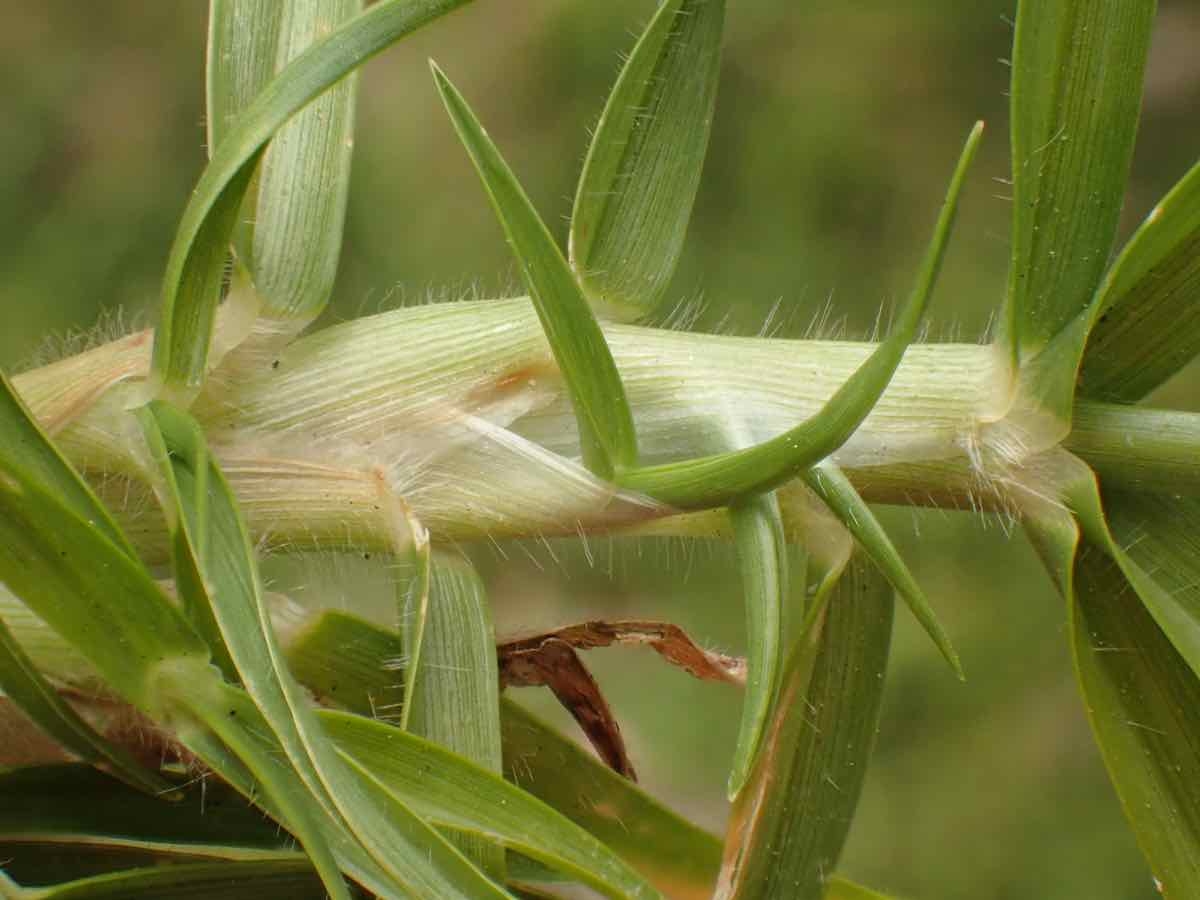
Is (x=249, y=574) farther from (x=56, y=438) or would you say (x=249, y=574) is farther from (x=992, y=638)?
(x=992, y=638)

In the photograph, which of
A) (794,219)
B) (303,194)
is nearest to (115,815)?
(303,194)

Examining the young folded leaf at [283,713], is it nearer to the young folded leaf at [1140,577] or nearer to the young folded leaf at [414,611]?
the young folded leaf at [414,611]

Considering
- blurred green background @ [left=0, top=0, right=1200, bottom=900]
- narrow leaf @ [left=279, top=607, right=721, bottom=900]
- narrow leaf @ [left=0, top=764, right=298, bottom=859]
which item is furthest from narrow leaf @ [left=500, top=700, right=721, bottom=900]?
→ blurred green background @ [left=0, top=0, right=1200, bottom=900]

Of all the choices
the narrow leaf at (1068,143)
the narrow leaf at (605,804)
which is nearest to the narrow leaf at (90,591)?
the narrow leaf at (605,804)

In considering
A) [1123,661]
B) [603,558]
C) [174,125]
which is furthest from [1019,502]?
[174,125]

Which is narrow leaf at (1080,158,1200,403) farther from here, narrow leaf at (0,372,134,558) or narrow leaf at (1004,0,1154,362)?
narrow leaf at (0,372,134,558)

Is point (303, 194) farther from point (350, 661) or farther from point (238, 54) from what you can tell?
point (350, 661)
